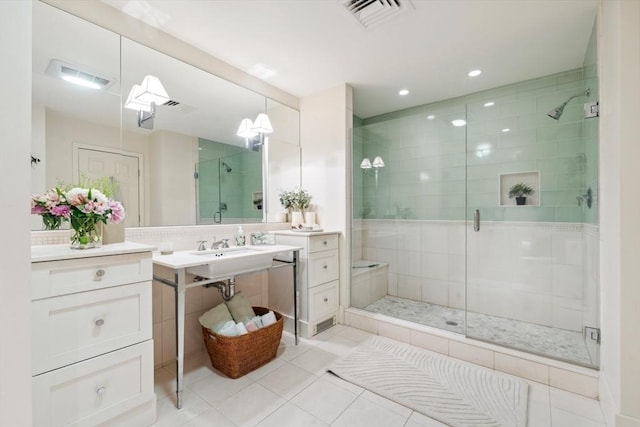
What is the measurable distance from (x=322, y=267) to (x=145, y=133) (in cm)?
172

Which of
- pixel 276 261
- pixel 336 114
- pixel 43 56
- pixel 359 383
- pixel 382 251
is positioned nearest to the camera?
pixel 43 56

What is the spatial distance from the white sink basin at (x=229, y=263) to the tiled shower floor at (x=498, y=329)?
136 cm

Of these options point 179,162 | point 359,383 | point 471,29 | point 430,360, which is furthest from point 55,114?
point 430,360

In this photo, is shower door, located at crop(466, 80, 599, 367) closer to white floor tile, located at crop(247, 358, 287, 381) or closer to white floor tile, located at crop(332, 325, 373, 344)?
white floor tile, located at crop(332, 325, 373, 344)

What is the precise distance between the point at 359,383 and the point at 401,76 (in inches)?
98.9

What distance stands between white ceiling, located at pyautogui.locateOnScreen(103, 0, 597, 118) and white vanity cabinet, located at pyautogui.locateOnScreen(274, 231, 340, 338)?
147cm

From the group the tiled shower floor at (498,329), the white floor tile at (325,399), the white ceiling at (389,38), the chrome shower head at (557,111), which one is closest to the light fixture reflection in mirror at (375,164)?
the white ceiling at (389,38)

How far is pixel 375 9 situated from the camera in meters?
1.71

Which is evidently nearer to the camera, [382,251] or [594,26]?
[594,26]

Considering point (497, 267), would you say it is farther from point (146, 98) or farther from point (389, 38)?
point (146, 98)

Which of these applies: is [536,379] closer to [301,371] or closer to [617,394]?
[617,394]

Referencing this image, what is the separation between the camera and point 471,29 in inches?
74.4

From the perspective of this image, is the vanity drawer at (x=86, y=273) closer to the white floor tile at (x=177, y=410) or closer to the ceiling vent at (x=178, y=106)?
the white floor tile at (x=177, y=410)

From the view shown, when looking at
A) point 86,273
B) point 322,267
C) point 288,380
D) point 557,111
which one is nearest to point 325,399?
point 288,380
